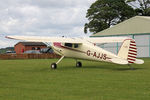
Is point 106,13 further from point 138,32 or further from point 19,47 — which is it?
point 19,47

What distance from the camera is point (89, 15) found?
70875 millimetres

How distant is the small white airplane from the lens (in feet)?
63.7

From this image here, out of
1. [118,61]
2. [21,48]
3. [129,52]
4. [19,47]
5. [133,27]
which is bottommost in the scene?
[118,61]

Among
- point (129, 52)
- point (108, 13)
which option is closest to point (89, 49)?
point (129, 52)

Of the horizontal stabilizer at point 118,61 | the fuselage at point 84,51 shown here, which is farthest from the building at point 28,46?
the horizontal stabilizer at point 118,61

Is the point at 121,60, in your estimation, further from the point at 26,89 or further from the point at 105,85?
the point at 26,89

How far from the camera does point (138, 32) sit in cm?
4944

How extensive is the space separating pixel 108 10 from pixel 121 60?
5064 centimetres

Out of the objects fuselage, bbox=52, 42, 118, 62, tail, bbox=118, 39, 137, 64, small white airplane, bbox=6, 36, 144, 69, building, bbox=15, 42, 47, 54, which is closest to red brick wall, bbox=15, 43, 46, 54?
building, bbox=15, 42, 47, 54

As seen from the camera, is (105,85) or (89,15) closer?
(105,85)

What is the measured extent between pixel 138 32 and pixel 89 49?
28993mm

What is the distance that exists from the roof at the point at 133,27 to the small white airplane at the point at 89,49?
25566 mm

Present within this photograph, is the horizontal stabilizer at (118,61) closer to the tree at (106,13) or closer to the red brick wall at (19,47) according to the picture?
the tree at (106,13)

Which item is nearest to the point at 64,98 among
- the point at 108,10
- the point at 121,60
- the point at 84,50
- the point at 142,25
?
the point at 121,60
